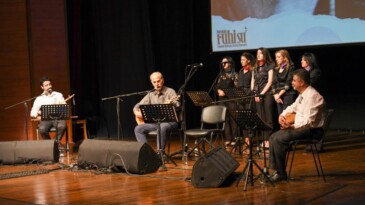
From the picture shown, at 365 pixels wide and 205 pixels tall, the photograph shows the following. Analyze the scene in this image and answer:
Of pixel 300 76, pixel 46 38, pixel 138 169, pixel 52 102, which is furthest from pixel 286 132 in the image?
pixel 46 38

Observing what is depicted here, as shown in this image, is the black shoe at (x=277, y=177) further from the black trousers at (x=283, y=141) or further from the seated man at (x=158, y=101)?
the seated man at (x=158, y=101)

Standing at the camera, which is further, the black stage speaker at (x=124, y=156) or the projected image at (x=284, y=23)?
the projected image at (x=284, y=23)

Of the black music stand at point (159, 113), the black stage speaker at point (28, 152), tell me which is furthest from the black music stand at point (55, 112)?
the black music stand at point (159, 113)

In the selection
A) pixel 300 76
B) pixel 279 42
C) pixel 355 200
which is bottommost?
pixel 355 200

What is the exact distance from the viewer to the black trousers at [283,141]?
20.9 feet

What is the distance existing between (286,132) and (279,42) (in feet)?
13.5

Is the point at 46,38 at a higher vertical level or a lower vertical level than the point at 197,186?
higher

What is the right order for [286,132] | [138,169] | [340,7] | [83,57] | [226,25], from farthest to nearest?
[83,57] → [226,25] → [340,7] → [138,169] → [286,132]

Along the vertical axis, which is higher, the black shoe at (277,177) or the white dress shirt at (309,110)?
the white dress shirt at (309,110)

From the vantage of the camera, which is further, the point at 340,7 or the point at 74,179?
the point at 340,7

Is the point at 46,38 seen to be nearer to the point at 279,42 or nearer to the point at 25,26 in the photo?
the point at 25,26

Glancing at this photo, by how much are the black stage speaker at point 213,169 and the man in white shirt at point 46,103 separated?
390cm

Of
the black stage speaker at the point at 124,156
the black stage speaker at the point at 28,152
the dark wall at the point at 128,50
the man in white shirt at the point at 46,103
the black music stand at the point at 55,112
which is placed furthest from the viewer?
the dark wall at the point at 128,50

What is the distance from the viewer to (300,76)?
6500 mm
